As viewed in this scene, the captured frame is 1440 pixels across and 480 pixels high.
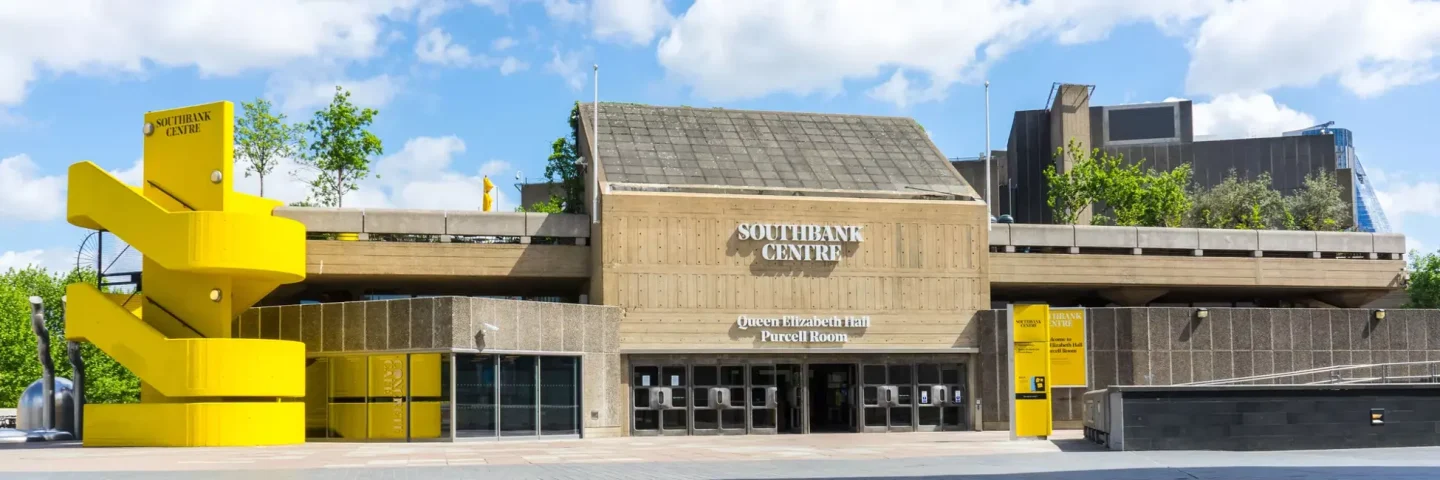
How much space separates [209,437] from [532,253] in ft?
35.2

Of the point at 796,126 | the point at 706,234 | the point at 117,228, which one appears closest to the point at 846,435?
the point at 706,234

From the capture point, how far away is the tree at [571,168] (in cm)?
4621

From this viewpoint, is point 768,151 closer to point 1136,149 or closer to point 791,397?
point 791,397

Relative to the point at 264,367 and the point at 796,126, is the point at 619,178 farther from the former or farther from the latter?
the point at 264,367

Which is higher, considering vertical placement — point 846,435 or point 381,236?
point 381,236

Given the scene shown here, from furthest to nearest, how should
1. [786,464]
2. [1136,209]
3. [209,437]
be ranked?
Result: 1. [1136,209]
2. [209,437]
3. [786,464]

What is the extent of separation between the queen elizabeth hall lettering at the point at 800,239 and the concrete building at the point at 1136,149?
41598mm

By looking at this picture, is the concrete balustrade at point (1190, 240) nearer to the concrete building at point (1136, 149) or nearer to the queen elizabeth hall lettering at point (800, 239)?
the queen elizabeth hall lettering at point (800, 239)

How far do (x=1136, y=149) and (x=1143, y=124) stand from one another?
2.53 meters

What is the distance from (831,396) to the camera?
39312mm

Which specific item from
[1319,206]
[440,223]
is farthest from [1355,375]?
[1319,206]

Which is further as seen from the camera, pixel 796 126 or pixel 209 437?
pixel 796 126

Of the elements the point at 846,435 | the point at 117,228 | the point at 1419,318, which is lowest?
the point at 846,435

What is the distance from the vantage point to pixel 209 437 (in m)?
31.1
